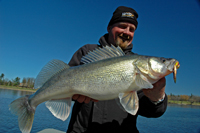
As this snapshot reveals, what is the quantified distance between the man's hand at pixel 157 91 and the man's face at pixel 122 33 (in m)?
1.75

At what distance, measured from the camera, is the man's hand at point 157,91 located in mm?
2436

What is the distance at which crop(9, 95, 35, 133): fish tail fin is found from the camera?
2.75 m

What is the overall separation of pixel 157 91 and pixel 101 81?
103 cm

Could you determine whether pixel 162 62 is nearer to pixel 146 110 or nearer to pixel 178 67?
pixel 178 67

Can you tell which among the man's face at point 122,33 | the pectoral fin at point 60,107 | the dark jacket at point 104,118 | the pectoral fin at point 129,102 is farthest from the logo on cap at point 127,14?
the pectoral fin at point 60,107

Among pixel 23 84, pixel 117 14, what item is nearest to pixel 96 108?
pixel 117 14

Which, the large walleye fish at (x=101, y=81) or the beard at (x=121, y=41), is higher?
the beard at (x=121, y=41)

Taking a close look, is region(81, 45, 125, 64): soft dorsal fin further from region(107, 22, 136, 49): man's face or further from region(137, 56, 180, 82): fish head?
region(107, 22, 136, 49): man's face

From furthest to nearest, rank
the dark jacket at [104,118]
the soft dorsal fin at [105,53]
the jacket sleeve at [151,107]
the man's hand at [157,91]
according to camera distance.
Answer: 1. the dark jacket at [104,118]
2. the jacket sleeve at [151,107]
3. the soft dorsal fin at [105,53]
4. the man's hand at [157,91]

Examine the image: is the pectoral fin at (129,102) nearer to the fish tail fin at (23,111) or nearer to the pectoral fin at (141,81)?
the pectoral fin at (141,81)

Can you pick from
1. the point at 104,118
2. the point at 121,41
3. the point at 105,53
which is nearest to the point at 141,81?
the point at 105,53

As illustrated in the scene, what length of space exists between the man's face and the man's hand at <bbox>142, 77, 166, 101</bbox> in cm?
175

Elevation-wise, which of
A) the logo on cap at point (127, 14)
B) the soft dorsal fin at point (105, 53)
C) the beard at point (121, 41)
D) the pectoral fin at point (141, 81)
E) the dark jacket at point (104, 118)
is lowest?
the dark jacket at point (104, 118)

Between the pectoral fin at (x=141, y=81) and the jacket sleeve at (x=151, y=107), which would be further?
the jacket sleeve at (x=151, y=107)
